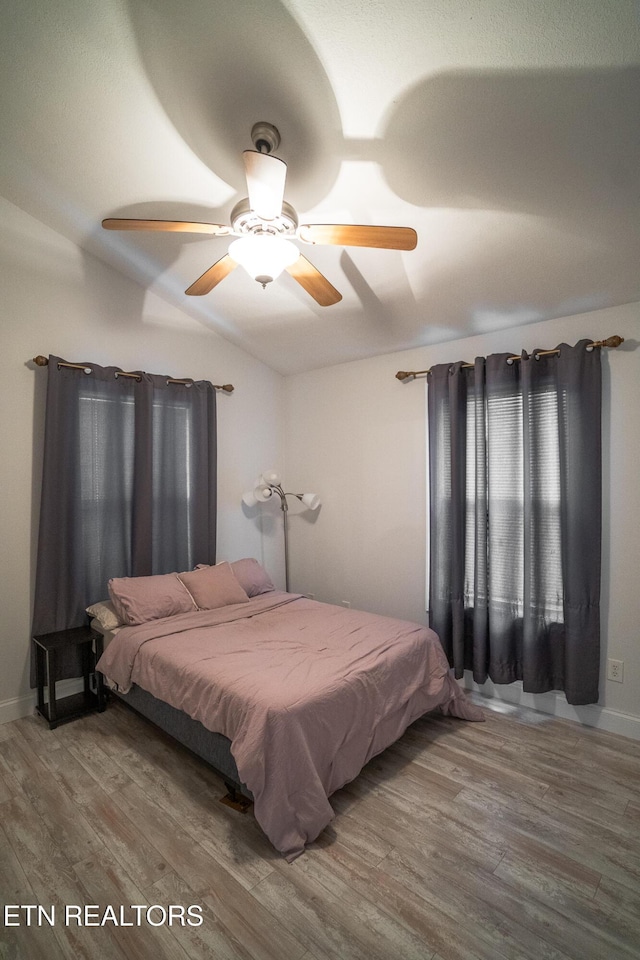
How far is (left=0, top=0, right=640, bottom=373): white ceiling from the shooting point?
1444 millimetres

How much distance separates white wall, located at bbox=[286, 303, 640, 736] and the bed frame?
1775 millimetres

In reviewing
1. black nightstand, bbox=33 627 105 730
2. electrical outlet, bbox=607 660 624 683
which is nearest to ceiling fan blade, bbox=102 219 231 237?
black nightstand, bbox=33 627 105 730

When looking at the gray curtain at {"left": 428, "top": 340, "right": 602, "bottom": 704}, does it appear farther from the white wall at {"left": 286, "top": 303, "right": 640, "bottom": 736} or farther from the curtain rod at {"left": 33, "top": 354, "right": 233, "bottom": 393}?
the curtain rod at {"left": 33, "top": 354, "right": 233, "bottom": 393}

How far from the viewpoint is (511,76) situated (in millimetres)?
1497

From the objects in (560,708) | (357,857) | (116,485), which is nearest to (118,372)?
(116,485)

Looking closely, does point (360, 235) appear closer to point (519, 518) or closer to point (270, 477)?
point (519, 518)

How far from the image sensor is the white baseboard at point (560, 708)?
8.14 ft

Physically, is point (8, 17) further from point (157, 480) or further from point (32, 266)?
point (157, 480)

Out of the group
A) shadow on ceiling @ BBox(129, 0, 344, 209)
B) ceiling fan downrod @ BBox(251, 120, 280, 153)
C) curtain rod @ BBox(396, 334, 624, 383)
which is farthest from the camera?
curtain rod @ BBox(396, 334, 624, 383)

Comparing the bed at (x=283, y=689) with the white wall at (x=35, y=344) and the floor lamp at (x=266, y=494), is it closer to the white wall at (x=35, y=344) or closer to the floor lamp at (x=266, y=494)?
the white wall at (x=35, y=344)

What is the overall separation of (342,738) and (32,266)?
3.19 meters

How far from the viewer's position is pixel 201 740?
207cm

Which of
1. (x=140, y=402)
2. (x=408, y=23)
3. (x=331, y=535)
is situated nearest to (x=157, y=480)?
(x=140, y=402)

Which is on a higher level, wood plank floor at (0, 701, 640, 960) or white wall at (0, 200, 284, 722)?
white wall at (0, 200, 284, 722)
